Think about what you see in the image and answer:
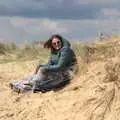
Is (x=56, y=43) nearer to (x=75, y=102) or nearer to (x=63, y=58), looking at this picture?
(x=63, y=58)

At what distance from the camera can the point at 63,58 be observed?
11.9 meters

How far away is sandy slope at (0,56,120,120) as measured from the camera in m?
10.3

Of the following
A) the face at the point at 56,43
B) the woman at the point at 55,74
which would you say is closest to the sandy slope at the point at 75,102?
the woman at the point at 55,74

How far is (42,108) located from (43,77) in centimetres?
130

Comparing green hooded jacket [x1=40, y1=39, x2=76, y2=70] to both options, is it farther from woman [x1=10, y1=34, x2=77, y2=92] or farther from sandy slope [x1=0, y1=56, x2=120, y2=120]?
sandy slope [x1=0, y1=56, x2=120, y2=120]

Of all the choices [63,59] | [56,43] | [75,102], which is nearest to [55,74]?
[63,59]

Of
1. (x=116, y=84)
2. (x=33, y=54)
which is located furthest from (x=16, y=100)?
(x=33, y=54)

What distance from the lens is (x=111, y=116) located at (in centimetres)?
1011

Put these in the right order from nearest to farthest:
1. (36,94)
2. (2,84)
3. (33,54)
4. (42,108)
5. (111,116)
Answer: (111,116)
(42,108)
(36,94)
(2,84)
(33,54)

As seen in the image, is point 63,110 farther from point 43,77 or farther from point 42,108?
point 43,77

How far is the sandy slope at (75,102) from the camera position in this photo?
33.9 ft

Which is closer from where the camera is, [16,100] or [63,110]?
[63,110]

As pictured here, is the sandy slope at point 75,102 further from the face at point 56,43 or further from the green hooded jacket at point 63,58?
the face at point 56,43

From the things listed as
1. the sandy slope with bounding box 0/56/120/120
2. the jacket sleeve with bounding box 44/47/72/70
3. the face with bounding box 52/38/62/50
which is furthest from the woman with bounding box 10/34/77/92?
the sandy slope with bounding box 0/56/120/120
